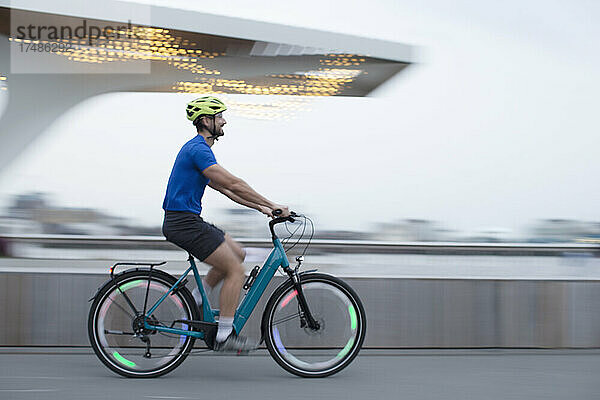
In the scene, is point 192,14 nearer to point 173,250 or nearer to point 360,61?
point 360,61

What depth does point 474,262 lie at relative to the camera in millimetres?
6066

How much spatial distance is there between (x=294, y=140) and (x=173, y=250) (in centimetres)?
159

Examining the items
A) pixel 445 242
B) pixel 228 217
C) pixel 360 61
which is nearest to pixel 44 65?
pixel 228 217

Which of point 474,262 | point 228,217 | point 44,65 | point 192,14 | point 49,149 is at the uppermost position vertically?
point 192,14

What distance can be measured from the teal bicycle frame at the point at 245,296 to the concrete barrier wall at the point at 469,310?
0.99 metres

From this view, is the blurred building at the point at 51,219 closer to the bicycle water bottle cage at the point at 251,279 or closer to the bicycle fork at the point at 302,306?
the bicycle water bottle cage at the point at 251,279

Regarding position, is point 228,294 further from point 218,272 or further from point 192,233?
point 192,233

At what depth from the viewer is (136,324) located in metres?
4.40

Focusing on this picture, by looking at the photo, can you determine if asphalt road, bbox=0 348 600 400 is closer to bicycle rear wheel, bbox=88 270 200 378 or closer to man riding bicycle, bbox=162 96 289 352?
bicycle rear wheel, bbox=88 270 200 378

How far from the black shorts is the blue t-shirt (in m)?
0.05

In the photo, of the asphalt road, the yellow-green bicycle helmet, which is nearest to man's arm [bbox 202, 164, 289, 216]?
the yellow-green bicycle helmet

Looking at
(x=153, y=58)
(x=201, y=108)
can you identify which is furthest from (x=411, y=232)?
(x=153, y=58)

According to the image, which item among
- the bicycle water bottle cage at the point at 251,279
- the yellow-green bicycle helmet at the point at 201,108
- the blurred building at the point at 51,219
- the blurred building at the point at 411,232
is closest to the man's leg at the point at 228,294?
the bicycle water bottle cage at the point at 251,279

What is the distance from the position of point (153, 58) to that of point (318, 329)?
3.86 m
